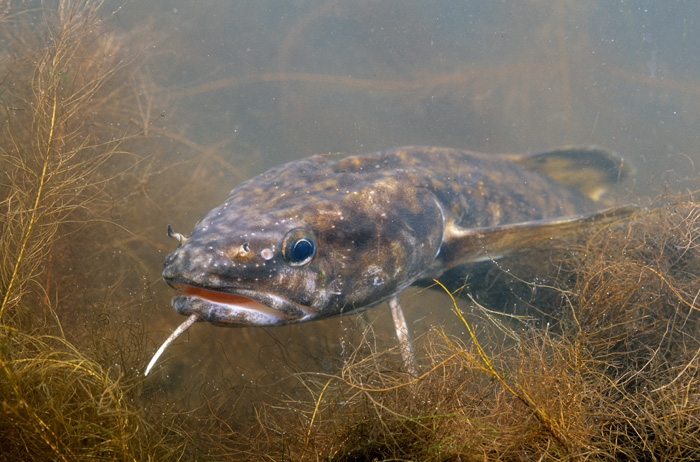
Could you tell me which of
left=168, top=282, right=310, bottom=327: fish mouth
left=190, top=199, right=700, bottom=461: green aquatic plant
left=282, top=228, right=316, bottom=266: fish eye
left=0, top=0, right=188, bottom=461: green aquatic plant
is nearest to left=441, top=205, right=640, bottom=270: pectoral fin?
left=190, top=199, right=700, bottom=461: green aquatic plant

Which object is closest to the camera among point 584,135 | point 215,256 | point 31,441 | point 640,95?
point 31,441

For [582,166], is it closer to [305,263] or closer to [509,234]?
[509,234]

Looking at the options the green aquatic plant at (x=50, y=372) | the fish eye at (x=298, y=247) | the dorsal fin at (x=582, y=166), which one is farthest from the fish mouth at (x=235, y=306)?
the dorsal fin at (x=582, y=166)

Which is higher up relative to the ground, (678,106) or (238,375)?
(238,375)

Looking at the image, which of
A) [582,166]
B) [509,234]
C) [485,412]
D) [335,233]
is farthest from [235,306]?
[582,166]

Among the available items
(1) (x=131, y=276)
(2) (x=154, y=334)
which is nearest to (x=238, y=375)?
(2) (x=154, y=334)

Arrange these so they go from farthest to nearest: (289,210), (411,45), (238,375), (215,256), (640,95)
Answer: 1. (640,95)
2. (411,45)
3. (238,375)
4. (289,210)
5. (215,256)

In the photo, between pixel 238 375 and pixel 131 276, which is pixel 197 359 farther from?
pixel 131 276
